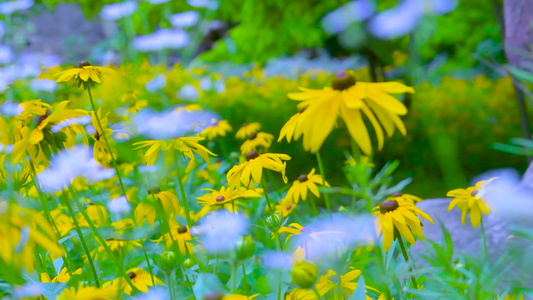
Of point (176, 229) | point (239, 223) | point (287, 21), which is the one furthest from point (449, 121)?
point (239, 223)

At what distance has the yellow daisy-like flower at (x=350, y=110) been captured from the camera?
22.0 inches

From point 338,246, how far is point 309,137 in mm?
177

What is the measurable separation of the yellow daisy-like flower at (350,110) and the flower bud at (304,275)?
14 cm

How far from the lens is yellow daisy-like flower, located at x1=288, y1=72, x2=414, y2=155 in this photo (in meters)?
0.56

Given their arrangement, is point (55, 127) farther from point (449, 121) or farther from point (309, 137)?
point (449, 121)

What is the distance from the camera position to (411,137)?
3.70m

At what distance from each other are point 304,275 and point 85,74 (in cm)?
69

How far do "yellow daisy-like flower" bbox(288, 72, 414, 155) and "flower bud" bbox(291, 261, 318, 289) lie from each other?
0.14 m

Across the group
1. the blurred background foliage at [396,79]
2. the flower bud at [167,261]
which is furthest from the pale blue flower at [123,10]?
the blurred background foliage at [396,79]

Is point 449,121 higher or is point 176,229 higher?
point 176,229

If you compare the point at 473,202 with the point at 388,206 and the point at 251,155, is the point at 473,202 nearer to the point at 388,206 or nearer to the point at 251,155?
the point at 388,206

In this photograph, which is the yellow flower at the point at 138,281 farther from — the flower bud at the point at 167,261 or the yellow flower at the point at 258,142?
the yellow flower at the point at 258,142

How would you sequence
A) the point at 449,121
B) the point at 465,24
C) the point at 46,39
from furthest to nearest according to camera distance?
the point at 46,39 → the point at 465,24 → the point at 449,121

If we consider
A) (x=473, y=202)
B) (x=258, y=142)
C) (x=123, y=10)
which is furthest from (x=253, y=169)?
(x=258, y=142)
